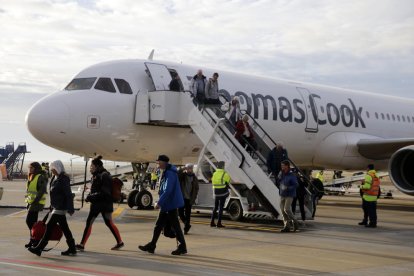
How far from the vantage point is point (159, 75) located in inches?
692

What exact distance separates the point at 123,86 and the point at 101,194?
737 cm

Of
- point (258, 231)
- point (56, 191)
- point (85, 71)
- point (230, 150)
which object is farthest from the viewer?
point (85, 71)

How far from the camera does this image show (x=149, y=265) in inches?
348

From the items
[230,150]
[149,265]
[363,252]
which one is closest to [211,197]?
[230,150]

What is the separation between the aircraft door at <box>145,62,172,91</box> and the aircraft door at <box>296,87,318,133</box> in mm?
5583

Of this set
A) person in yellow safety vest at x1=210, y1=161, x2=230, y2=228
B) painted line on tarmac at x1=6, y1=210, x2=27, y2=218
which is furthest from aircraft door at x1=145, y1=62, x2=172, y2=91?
painted line on tarmac at x1=6, y1=210, x2=27, y2=218

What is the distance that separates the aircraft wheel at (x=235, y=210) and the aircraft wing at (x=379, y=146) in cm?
793

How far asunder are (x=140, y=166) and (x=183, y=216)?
5260mm

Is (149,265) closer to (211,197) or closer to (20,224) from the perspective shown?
(20,224)

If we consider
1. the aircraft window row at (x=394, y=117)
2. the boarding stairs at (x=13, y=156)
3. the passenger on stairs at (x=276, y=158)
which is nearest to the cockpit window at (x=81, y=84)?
the passenger on stairs at (x=276, y=158)

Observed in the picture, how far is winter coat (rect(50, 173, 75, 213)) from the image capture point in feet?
32.1

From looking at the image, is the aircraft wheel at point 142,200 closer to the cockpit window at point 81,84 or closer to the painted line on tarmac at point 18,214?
the painted line on tarmac at point 18,214

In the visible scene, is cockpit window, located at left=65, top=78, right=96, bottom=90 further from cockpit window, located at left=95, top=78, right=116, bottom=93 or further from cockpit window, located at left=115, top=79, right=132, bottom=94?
cockpit window, located at left=115, top=79, right=132, bottom=94

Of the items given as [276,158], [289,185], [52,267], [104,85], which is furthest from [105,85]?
[52,267]
